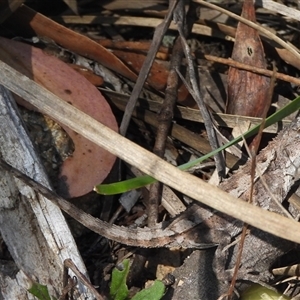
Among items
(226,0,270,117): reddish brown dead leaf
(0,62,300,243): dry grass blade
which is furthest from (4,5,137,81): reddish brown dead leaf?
(0,62,300,243): dry grass blade

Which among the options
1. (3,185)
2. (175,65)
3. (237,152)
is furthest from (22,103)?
(237,152)

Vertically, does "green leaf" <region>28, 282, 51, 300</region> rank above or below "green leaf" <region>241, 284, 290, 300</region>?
above

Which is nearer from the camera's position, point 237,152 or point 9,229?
point 9,229

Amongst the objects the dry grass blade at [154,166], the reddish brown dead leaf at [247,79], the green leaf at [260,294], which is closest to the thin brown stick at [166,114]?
the reddish brown dead leaf at [247,79]

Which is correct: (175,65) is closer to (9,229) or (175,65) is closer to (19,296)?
(9,229)

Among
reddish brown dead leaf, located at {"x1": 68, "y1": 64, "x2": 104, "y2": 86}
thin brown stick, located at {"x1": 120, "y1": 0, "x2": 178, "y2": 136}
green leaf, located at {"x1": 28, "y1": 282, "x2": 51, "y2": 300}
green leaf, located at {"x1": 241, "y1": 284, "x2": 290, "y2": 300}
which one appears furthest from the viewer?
reddish brown dead leaf, located at {"x1": 68, "y1": 64, "x2": 104, "y2": 86}

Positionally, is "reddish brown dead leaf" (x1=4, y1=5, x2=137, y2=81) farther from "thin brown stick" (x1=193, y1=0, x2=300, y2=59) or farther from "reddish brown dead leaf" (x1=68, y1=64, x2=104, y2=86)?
"thin brown stick" (x1=193, y1=0, x2=300, y2=59)

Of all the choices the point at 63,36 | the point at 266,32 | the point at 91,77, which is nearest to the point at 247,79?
the point at 266,32

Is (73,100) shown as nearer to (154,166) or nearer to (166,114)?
(166,114)
